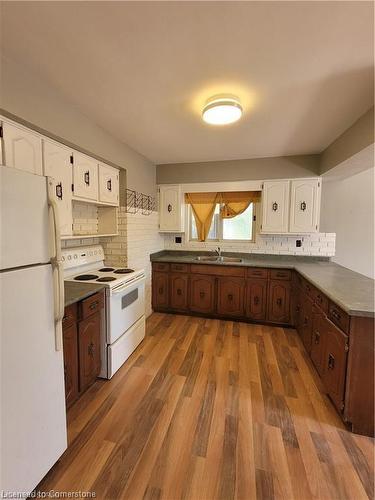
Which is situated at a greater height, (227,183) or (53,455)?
(227,183)

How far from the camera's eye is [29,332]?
1.13 meters

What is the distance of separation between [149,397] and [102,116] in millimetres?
2526

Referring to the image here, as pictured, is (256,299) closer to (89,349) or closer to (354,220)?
(354,220)

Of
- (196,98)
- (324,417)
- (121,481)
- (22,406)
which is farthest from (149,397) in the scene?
(196,98)

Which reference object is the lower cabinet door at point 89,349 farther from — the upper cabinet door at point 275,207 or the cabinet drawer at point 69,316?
the upper cabinet door at point 275,207

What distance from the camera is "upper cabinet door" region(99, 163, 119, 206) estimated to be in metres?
2.53

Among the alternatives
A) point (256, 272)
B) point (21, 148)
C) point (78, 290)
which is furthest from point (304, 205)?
point (21, 148)

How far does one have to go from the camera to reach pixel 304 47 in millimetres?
1326

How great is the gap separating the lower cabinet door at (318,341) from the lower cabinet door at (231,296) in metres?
1.17

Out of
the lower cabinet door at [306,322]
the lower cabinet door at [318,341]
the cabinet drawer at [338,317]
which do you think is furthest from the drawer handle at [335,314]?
the lower cabinet door at [306,322]

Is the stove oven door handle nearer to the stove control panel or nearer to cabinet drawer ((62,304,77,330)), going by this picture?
cabinet drawer ((62,304,77,330))

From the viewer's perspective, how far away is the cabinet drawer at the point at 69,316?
1.61 meters

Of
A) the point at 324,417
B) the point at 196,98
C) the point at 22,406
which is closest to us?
the point at 22,406

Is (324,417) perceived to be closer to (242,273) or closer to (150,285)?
(242,273)
